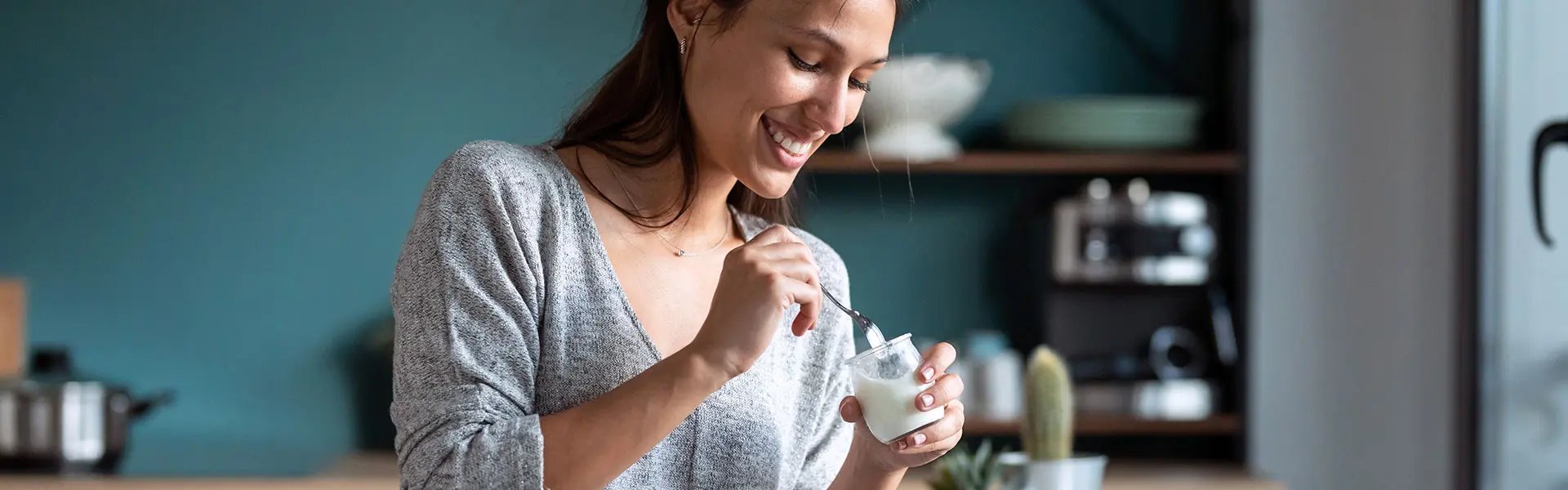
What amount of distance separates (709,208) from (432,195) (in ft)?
0.92

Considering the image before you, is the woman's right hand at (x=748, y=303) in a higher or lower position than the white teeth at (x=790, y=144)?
lower

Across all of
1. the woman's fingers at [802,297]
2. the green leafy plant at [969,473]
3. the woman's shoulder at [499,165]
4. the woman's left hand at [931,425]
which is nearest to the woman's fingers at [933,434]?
the woman's left hand at [931,425]

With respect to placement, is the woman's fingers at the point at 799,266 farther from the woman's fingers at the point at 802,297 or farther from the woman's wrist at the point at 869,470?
the woman's wrist at the point at 869,470

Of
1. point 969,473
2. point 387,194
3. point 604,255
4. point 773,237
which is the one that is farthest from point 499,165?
point 387,194

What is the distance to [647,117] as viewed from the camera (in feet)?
4.30

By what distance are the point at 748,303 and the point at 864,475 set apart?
0.32 metres

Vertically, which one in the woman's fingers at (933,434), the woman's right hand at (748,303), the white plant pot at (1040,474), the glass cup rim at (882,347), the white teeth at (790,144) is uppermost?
the white teeth at (790,144)

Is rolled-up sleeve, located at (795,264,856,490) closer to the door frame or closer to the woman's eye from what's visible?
the woman's eye

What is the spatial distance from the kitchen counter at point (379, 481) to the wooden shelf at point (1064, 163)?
0.61 metres

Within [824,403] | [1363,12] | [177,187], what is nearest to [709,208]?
[824,403]

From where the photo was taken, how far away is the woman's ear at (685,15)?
1250 mm

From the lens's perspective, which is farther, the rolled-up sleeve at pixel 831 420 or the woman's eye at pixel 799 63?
the rolled-up sleeve at pixel 831 420

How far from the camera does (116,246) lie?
324cm

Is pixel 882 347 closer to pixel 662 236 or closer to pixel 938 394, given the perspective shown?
pixel 938 394
